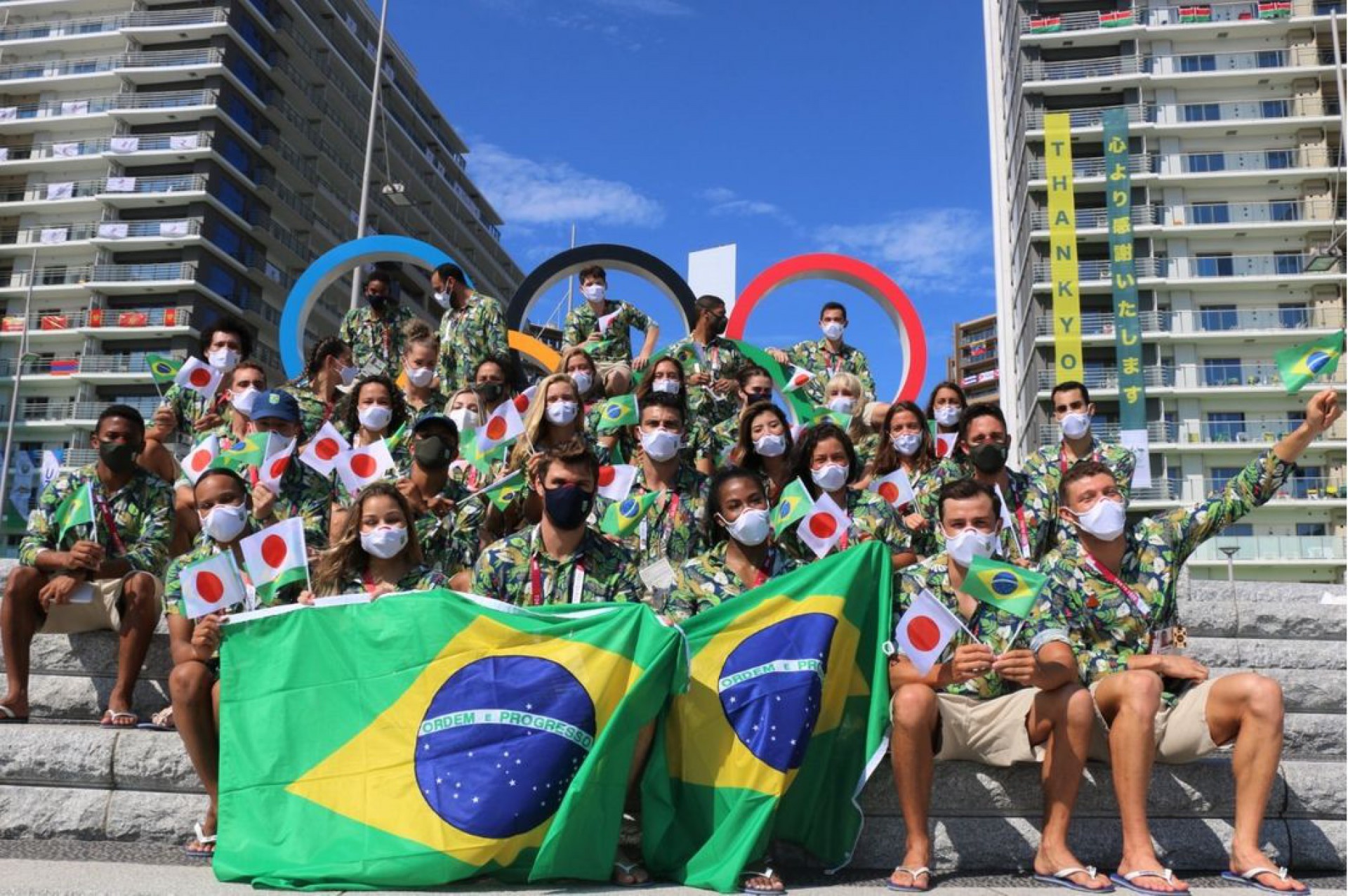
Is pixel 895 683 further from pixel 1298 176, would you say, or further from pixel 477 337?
pixel 1298 176

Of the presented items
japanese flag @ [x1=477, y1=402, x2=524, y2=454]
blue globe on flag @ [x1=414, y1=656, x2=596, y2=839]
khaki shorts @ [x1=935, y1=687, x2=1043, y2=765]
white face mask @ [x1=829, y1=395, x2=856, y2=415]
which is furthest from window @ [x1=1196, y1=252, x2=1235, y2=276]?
blue globe on flag @ [x1=414, y1=656, x2=596, y2=839]

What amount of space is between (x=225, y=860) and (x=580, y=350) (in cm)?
556

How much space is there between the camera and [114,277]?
191 feet

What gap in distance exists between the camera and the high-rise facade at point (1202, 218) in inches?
2170

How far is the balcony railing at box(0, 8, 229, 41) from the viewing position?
59906mm

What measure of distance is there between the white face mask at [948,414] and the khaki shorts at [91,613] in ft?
17.9

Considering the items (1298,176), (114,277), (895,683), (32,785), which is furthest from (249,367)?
(1298,176)

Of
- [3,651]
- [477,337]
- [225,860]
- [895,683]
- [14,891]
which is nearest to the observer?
[14,891]

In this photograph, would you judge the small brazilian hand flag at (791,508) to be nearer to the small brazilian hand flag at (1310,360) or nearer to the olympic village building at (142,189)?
the small brazilian hand flag at (1310,360)

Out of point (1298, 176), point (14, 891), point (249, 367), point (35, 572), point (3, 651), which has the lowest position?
point (14, 891)

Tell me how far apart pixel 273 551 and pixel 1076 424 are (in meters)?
5.22

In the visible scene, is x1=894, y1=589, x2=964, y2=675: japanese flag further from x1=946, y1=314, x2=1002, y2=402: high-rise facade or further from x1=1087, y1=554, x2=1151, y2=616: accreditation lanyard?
x1=946, y1=314, x2=1002, y2=402: high-rise facade

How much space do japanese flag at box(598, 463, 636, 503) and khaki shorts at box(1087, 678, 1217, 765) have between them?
289cm

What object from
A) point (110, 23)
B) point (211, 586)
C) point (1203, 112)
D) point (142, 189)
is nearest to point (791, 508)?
point (211, 586)
